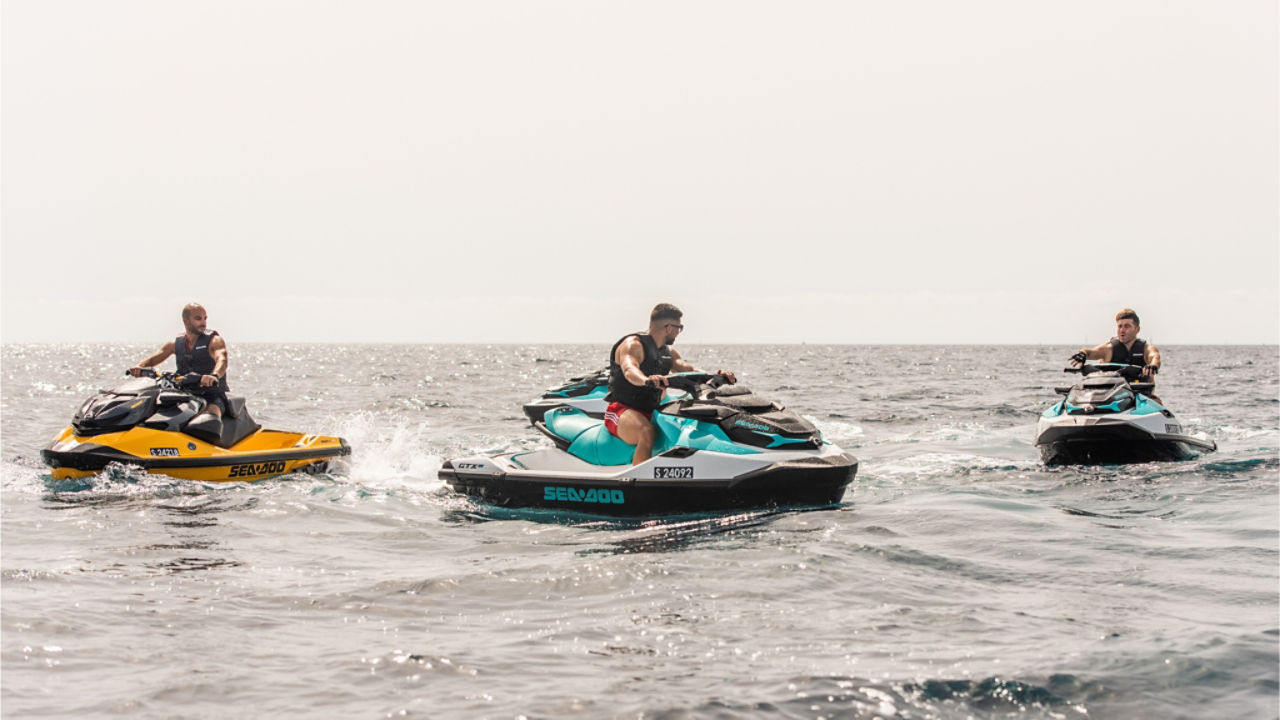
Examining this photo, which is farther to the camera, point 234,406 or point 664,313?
point 234,406

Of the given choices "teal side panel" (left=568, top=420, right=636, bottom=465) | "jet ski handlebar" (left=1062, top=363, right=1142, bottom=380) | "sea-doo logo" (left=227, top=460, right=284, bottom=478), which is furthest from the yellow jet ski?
"jet ski handlebar" (left=1062, top=363, right=1142, bottom=380)

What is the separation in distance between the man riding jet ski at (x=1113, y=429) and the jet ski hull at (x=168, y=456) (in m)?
9.54

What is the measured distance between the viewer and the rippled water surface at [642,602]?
180 inches

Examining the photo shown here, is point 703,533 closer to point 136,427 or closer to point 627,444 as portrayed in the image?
point 627,444

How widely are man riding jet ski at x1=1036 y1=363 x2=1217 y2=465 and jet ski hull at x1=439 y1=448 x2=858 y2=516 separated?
4.93 m

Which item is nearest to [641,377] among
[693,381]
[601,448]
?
[693,381]

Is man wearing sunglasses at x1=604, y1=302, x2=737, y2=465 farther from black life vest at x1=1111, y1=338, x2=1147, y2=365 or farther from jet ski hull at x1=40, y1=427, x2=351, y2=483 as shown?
black life vest at x1=1111, y1=338, x2=1147, y2=365

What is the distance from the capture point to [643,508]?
9062mm

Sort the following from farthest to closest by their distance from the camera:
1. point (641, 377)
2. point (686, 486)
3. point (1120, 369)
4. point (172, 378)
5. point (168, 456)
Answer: point (1120, 369) → point (172, 378) → point (168, 456) → point (641, 377) → point (686, 486)

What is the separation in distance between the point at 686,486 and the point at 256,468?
5663mm

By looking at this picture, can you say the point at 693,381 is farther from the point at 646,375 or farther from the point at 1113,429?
the point at 1113,429

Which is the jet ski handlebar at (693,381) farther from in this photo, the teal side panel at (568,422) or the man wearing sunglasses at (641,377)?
the teal side panel at (568,422)

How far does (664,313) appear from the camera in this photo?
9922 millimetres

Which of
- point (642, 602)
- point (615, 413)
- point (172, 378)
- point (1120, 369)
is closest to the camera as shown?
point (642, 602)
